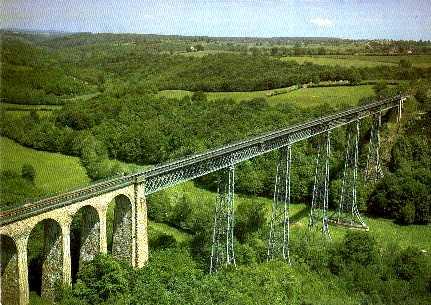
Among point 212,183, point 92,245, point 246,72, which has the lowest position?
point 212,183

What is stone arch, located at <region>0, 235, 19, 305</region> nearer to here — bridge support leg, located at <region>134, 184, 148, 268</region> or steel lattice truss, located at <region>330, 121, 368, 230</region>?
bridge support leg, located at <region>134, 184, 148, 268</region>

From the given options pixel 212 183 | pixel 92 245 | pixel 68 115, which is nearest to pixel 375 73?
pixel 212 183

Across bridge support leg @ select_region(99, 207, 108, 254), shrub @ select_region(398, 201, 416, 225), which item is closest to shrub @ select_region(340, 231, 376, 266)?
shrub @ select_region(398, 201, 416, 225)

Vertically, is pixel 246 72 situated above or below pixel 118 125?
above

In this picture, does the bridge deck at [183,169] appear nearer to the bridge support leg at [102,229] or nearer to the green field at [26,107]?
the bridge support leg at [102,229]

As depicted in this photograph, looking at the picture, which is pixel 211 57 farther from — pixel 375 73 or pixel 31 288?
pixel 31 288

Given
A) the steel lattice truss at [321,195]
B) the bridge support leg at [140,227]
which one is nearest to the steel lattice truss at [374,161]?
the steel lattice truss at [321,195]
